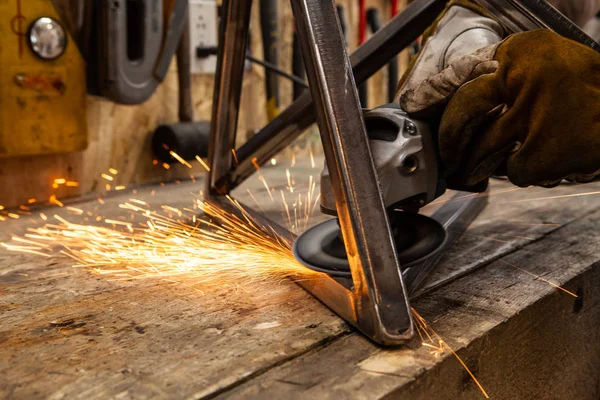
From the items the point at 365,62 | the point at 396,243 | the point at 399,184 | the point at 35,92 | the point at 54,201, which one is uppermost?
the point at 365,62

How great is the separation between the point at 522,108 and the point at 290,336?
1.93 ft

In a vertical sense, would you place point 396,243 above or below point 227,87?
below

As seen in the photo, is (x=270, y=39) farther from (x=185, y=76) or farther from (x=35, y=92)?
(x=35, y=92)

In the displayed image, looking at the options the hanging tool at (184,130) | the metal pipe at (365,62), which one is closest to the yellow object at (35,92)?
the hanging tool at (184,130)

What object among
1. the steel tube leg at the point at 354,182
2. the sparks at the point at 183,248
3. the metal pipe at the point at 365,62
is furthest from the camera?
the metal pipe at the point at 365,62

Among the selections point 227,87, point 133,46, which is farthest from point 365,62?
point 133,46

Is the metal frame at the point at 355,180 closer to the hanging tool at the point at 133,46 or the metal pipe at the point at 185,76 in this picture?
the hanging tool at the point at 133,46

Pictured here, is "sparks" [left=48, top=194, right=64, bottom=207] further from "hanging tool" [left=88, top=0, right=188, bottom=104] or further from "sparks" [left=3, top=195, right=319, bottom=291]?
"hanging tool" [left=88, top=0, right=188, bottom=104]

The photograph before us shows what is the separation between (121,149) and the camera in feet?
7.96

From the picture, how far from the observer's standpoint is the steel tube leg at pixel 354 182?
40.1 inches

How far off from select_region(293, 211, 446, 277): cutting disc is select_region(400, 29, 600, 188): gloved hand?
16cm

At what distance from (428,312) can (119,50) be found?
1.47 m

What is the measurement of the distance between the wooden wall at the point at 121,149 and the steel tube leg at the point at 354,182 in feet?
4.42

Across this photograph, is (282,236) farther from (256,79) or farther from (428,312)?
(256,79)
